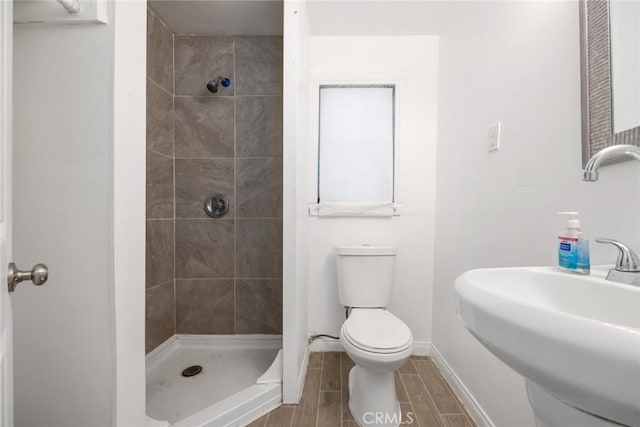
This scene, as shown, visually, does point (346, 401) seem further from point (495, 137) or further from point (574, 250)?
point (495, 137)

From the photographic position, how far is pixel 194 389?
5.15ft

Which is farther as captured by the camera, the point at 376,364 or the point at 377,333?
the point at 377,333

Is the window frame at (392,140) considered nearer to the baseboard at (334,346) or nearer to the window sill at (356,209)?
the window sill at (356,209)

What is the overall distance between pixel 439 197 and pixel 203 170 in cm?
163

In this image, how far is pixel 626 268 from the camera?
0.60 metres

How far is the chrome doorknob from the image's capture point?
0.54 metres

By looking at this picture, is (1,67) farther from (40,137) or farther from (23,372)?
(23,372)

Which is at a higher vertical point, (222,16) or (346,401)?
(222,16)

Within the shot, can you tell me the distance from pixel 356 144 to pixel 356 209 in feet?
1.49

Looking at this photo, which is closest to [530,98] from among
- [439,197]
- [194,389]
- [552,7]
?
[552,7]

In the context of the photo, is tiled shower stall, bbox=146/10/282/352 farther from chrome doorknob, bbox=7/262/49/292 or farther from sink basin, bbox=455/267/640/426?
sink basin, bbox=455/267/640/426

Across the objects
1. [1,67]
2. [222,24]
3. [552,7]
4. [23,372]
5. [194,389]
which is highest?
[222,24]

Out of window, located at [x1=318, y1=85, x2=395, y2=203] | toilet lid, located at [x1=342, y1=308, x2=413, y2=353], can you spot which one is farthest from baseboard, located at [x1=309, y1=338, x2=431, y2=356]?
window, located at [x1=318, y1=85, x2=395, y2=203]

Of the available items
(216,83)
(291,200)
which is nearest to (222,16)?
(216,83)
